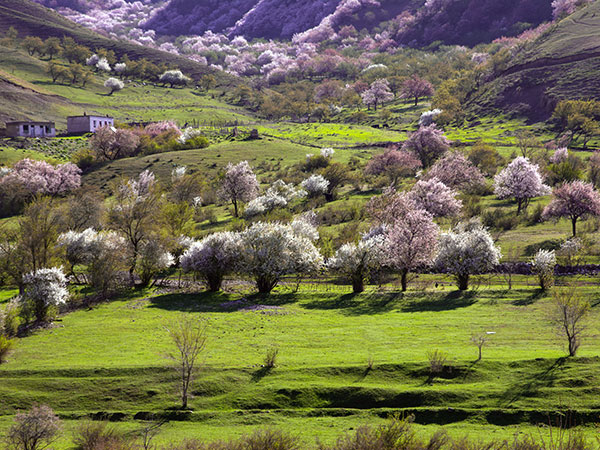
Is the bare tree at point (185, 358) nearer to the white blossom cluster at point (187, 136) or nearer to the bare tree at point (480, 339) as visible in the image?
the bare tree at point (480, 339)

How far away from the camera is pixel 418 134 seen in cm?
11219

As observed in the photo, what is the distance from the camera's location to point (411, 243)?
52.9 m

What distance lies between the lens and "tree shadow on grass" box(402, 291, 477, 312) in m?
44.2

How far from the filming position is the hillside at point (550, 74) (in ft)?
509

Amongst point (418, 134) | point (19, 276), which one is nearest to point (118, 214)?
point (19, 276)

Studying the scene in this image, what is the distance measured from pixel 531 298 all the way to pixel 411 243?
12.7 m

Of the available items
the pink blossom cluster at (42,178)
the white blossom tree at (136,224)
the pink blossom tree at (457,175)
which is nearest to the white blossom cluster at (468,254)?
the white blossom tree at (136,224)

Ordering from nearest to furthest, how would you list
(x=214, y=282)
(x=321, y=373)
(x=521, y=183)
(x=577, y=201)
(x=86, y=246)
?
(x=321, y=373) → (x=214, y=282) → (x=86, y=246) → (x=577, y=201) → (x=521, y=183)

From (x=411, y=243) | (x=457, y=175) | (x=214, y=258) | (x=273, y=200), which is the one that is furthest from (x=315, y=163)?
(x=214, y=258)

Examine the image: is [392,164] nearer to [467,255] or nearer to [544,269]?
[467,255]

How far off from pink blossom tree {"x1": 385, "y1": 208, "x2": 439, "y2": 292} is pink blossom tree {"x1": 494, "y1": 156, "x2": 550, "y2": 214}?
27.9 meters

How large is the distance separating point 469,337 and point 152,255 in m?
33.6

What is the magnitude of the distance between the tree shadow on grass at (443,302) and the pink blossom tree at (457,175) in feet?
133

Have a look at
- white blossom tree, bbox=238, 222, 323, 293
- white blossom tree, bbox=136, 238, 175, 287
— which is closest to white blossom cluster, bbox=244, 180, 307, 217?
white blossom tree, bbox=136, 238, 175, 287
